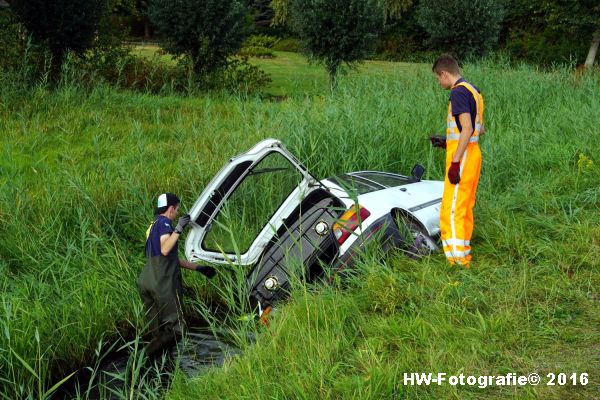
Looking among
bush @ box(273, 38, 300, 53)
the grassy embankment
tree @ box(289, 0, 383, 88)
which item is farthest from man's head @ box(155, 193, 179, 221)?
bush @ box(273, 38, 300, 53)

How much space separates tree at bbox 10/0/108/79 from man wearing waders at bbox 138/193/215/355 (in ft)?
36.3

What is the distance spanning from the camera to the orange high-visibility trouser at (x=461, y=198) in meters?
5.80

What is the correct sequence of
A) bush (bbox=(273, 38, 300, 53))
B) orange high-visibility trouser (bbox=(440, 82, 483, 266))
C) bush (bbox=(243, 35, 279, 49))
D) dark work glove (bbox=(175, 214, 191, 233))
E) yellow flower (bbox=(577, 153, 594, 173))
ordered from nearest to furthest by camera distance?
dark work glove (bbox=(175, 214, 191, 233)), orange high-visibility trouser (bbox=(440, 82, 483, 266)), yellow flower (bbox=(577, 153, 594, 173)), bush (bbox=(243, 35, 279, 49)), bush (bbox=(273, 38, 300, 53))

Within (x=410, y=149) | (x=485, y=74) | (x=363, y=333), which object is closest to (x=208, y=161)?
(x=410, y=149)

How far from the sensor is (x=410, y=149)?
9508 mm

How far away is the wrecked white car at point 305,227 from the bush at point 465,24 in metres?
14.0

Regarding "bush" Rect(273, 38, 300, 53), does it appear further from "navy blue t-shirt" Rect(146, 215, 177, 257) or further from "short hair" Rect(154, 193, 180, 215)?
"navy blue t-shirt" Rect(146, 215, 177, 257)

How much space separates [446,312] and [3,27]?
15280 mm

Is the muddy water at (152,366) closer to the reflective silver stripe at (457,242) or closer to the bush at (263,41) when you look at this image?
the reflective silver stripe at (457,242)

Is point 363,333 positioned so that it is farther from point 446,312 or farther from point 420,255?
point 420,255

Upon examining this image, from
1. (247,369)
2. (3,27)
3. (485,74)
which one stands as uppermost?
(3,27)

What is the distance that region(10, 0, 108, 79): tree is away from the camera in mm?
15188

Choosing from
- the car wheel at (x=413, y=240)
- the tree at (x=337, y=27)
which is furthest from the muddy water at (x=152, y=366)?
the tree at (x=337, y=27)

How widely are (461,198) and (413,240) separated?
62 centimetres
